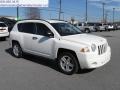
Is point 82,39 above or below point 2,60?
above

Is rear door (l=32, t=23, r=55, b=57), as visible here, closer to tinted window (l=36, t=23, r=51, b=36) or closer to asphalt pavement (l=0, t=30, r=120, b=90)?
tinted window (l=36, t=23, r=51, b=36)

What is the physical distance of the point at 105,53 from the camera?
8266 millimetres

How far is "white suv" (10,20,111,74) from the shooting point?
25.3ft

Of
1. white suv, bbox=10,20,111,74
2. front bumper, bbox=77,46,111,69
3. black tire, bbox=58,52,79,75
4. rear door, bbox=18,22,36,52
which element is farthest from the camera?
rear door, bbox=18,22,36,52

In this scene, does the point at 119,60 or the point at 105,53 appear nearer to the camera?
the point at 105,53

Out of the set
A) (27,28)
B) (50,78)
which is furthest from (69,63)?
(27,28)

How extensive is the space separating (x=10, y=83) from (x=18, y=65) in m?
2.49

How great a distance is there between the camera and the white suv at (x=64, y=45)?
25.3ft

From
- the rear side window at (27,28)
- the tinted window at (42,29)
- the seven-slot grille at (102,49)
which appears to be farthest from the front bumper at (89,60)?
the rear side window at (27,28)

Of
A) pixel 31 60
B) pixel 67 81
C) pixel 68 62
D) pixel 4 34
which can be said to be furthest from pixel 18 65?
pixel 4 34

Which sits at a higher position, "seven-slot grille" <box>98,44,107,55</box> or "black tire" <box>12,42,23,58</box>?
"seven-slot grille" <box>98,44,107,55</box>

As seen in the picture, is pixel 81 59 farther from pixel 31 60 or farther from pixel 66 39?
pixel 31 60

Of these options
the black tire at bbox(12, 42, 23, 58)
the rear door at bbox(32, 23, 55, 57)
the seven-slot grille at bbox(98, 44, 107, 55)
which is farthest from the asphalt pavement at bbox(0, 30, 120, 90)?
the black tire at bbox(12, 42, 23, 58)

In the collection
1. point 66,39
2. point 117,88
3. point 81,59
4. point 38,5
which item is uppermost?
point 38,5
